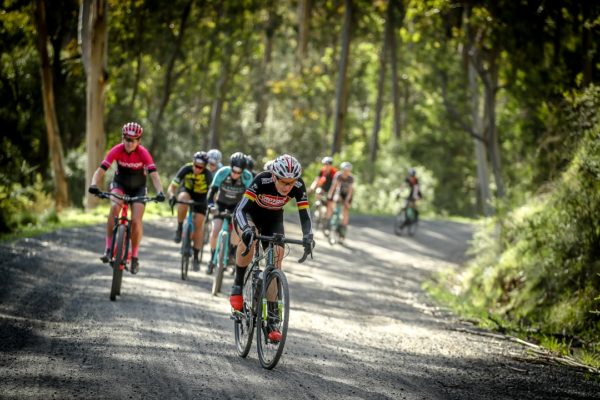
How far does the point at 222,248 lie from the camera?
1168cm

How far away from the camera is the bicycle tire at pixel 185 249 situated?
1289 cm

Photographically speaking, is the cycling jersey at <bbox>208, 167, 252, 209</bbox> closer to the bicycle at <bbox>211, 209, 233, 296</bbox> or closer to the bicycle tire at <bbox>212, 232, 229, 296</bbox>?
the bicycle at <bbox>211, 209, 233, 296</bbox>

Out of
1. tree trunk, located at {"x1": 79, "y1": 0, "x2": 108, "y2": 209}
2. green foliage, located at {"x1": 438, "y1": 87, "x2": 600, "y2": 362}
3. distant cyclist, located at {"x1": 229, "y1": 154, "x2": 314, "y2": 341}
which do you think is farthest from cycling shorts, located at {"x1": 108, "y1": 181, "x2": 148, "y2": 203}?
tree trunk, located at {"x1": 79, "y1": 0, "x2": 108, "y2": 209}

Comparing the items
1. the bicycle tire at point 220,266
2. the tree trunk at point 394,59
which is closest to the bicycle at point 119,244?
the bicycle tire at point 220,266

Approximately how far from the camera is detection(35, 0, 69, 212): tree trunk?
23938mm

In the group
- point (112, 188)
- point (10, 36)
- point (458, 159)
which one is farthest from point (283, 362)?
point (458, 159)

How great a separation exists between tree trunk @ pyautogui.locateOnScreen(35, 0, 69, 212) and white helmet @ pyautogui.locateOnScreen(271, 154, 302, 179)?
18884 mm

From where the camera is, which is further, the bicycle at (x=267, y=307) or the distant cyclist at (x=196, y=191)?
the distant cyclist at (x=196, y=191)

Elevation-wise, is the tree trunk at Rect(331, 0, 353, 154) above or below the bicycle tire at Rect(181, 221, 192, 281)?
above

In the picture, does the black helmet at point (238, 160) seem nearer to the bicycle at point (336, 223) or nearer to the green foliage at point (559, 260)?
the green foliage at point (559, 260)

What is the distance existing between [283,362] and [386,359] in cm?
138

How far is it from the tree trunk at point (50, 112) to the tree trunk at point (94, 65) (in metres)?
1.52

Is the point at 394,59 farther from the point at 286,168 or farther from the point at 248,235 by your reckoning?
the point at 248,235

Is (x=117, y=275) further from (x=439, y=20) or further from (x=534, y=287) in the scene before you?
(x=439, y=20)
